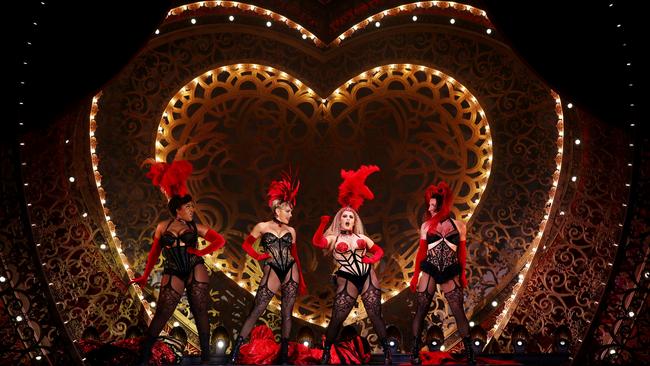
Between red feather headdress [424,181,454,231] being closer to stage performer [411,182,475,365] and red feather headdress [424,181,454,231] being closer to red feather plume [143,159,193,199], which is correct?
stage performer [411,182,475,365]

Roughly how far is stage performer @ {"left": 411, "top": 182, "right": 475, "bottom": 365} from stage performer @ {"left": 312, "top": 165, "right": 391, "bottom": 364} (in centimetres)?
35

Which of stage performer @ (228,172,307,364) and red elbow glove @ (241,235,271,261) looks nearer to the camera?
stage performer @ (228,172,307,364)

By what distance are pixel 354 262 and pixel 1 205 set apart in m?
2.73

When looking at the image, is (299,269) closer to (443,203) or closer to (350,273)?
(350,273)

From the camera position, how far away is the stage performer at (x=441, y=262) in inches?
252

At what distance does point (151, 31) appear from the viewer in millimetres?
6133

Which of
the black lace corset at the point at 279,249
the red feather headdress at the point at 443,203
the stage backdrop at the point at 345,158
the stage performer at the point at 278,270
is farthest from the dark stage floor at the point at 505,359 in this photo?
the red feather headdress at the point at 443,203

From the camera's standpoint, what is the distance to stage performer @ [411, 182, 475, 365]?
21.0 feet

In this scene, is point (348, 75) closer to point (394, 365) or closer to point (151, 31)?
point (151, 31)

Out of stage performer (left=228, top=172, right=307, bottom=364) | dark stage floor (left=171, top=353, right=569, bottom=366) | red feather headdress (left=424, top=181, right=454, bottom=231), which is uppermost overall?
red feather headdress (left=424, top=181, right=454, bottom=231)

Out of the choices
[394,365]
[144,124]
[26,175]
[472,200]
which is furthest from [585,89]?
[26,175]

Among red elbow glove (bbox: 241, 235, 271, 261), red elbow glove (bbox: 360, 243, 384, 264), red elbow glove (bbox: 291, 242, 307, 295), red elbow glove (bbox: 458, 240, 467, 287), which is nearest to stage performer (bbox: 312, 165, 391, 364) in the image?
red elbow glove (bbox: 360, 243, 384, 264)

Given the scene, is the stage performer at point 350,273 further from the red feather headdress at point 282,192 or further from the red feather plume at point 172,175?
the red feather plume at point 172,175

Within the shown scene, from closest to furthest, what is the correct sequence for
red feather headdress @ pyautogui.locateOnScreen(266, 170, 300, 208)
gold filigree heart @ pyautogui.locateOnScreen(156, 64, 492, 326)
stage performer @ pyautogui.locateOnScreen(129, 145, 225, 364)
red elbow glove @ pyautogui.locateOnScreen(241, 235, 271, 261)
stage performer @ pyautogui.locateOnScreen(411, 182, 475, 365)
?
stage performer @ pyautogui.locateOnScreen(129, 145, 225, 364), stage performer @ pyautogui.locateOnScreen(411, 182, 475, 365), red elbow glove @ pyautogui.locateOnScreen(241, 235, 271, 261), red feather headdress @ pyautogui.locateOnScreen(266, 170, 300, 208), gold filigree heart @ pyautogui.locateOnScreen(156, 64, 492, 326)
